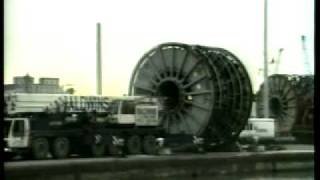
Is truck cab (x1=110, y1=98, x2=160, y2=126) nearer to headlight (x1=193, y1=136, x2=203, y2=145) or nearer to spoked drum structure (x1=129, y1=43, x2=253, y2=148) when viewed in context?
spoked drum structure (x1=129, y1=43, x2=253, y2=148)

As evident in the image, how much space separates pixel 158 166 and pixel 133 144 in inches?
119

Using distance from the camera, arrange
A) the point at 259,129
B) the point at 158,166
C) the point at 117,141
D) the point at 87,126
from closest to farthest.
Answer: the point at 158,166 < the point at 87,126 < the point at 117,141 < the point at 259,129

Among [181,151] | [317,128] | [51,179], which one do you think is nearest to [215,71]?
[181,151]

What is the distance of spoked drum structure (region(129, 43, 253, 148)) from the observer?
13898mm

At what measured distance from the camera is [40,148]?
36.3 ft

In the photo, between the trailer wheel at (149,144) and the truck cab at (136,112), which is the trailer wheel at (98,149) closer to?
the trailer wheel at (149,144)

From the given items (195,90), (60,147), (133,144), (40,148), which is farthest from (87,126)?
(195,90)

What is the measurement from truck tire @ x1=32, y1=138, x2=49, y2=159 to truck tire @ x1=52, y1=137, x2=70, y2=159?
12cm

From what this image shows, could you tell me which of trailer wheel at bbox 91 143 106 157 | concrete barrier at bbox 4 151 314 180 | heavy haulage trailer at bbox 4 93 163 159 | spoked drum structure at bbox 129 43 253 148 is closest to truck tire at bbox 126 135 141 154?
heavy haulage trailer at bbox 4 93 163 159

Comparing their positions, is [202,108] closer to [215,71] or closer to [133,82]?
[215,71]

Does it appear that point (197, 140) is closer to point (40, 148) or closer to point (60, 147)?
point (60, 147)

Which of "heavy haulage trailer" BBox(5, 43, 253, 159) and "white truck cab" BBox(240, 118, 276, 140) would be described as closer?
"heavy haulage trailer" BBox(5, 43, 253, 159)

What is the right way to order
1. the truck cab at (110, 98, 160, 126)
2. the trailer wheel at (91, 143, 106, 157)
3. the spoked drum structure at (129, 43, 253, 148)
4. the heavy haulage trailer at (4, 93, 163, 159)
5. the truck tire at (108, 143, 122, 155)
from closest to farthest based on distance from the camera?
the heavy haulage trailer at (4, 93, 163, 159)
the trailer wheel at (91, 143, 106, 157)
the truck tire at (108, 143, 122, 155)
the truck cab at (110, 98, 160, 126)
the spoked drum structure at (129, 43, 253, 148)

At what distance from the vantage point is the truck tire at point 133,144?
40.4ft
